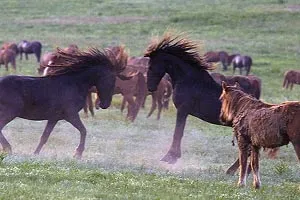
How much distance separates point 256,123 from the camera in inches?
428

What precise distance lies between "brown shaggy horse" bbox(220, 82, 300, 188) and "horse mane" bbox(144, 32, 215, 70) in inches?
→ 96.7

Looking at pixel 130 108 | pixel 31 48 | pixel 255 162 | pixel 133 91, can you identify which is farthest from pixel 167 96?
pixel 31 48

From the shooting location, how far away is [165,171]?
12.2m

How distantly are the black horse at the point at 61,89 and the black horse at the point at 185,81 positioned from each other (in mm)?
859

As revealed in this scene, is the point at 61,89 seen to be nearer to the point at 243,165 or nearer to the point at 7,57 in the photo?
the point at 243,165

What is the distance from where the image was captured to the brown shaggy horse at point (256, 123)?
34.1 ft

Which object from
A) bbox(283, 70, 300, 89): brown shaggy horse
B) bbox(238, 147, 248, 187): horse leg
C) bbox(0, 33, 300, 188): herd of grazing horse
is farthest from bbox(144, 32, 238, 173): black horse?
bbox(283, 70, 300, 89): brown shaggy horse

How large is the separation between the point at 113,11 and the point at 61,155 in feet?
154

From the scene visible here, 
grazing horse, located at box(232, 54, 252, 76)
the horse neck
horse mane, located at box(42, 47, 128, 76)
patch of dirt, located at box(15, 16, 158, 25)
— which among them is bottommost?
patch of dirt, located at box(15, 16, 158, 25)

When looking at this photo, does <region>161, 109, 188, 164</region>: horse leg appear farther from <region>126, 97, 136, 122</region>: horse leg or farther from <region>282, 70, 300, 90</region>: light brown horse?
<region>282, 70, 300, 90</region>: light brown horse

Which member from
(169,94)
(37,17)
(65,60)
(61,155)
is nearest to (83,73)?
(65,60)

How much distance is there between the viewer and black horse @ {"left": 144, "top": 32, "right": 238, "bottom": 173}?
45.5 feet

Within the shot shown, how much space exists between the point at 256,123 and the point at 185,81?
129 inches

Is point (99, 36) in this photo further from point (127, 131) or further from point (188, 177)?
point (188, 177)
